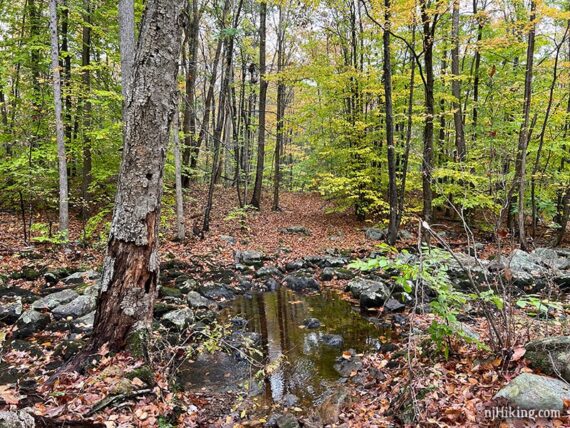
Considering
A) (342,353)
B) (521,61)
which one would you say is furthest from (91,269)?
(521,61)

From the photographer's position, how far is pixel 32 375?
426 centimetres

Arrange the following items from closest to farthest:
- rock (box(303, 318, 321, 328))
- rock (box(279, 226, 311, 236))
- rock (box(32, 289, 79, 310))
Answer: rock (box(32, 289, 79, 310)) → rock (box(303, 318, 321, 328)) → rock (box(279, 226, 311, 236))

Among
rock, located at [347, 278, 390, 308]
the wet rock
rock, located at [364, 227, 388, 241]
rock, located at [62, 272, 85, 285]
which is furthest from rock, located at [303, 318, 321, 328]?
rock, located at [364, 227, 388, 241]

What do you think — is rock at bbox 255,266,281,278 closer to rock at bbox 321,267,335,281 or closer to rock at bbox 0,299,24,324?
rock at bbox 321,267,335,281

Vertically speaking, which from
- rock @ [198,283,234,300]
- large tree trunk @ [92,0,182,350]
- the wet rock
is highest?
large tree trunk @ [92,0,182,350]

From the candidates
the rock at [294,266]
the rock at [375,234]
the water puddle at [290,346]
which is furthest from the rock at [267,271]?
the rock at [375,234]

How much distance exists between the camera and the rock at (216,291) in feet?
27.2

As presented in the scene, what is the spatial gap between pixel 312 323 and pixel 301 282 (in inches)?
96.0

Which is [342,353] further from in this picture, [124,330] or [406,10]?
[406,10]

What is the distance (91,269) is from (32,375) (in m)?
4.59

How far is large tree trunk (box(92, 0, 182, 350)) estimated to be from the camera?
4.10 m

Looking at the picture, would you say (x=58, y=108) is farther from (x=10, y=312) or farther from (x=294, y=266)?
(x=294, y=266)

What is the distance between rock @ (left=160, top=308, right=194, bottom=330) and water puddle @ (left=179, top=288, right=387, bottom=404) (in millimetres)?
880

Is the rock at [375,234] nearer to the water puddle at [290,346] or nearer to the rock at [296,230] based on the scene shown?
the rock at [296,230]
